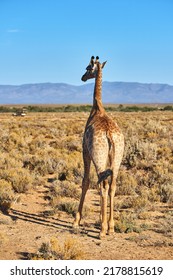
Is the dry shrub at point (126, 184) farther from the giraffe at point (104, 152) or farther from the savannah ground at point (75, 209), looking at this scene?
the giraffe at point (104, 152)

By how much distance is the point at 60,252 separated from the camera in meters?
6.34

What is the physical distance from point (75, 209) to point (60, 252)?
9.21ft

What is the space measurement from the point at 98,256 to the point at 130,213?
96.7 inches

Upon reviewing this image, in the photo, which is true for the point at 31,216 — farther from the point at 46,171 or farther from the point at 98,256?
the point at 46,171

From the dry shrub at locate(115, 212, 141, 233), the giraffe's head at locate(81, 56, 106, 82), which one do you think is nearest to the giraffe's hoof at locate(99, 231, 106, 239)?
the dry shrub at locate(115, 212, 141, 233)

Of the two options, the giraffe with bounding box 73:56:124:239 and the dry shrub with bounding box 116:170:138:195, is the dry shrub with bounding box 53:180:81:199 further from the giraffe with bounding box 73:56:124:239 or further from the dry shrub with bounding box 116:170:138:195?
the giraffe with bounding box 73:56:124:239

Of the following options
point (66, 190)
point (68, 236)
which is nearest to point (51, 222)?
point (68, 236)

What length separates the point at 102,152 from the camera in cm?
734

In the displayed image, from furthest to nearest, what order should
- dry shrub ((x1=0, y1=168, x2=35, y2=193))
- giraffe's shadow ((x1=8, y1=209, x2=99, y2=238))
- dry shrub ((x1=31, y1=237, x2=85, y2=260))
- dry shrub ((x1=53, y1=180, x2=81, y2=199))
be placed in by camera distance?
dry shrub ((x1=0, y1=168, x2=35, y2=193)) → dry shrub ((x1=53, y1=180, x2=81, y2=199)) → giraffe's shadow ((x1=8, y1=209, x2=99, y2=238)) → dry shrub ((x1=31, y1=237, x2=85, y2=260))

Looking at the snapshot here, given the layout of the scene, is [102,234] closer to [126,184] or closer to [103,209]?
[103,209]

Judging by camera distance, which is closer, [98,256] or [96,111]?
[98,256]

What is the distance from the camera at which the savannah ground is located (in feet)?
22.0
